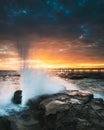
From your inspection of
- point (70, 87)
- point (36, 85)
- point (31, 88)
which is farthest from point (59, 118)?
point (70, 87)

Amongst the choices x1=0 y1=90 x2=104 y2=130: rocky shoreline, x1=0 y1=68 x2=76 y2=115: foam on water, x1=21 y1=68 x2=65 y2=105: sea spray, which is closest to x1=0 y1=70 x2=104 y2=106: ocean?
x1=0 y1=68 x2=76 y2=115: foam on water

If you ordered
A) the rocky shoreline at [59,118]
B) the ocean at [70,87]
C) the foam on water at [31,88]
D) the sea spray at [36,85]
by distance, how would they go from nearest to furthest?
the rocky shoreline at [59,118] → the foam on water at [31,88] → the sea spray at [36,85] → the ocean at [70,87]

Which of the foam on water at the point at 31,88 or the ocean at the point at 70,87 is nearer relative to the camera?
the foam on water at the point at 31,88

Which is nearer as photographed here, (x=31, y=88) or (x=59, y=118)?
(x=59, y=118)

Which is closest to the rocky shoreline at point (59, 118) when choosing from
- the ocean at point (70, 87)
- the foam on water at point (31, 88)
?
the foam on water at point (31, 88)

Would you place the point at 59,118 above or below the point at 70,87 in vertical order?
above

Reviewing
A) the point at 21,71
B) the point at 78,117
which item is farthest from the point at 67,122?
the point at 21,71

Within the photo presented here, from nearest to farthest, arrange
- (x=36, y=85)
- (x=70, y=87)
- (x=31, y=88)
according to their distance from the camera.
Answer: (x=31, y=88) → (x=36, y=85) → (x=70, y=87)

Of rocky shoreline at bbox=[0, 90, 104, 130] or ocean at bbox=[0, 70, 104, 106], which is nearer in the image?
rocky shoreline at bbox=[0, 90, 104, 130]

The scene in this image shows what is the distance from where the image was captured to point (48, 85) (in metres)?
18.4

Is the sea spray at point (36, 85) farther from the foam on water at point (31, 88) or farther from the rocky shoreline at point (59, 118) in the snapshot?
the rocky shoreline at point (59, 118)

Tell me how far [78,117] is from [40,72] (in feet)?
46.9

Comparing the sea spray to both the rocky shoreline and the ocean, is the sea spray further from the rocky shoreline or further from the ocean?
the rocky shoreline

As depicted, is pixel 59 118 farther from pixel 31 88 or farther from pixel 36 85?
pixel 36 85
